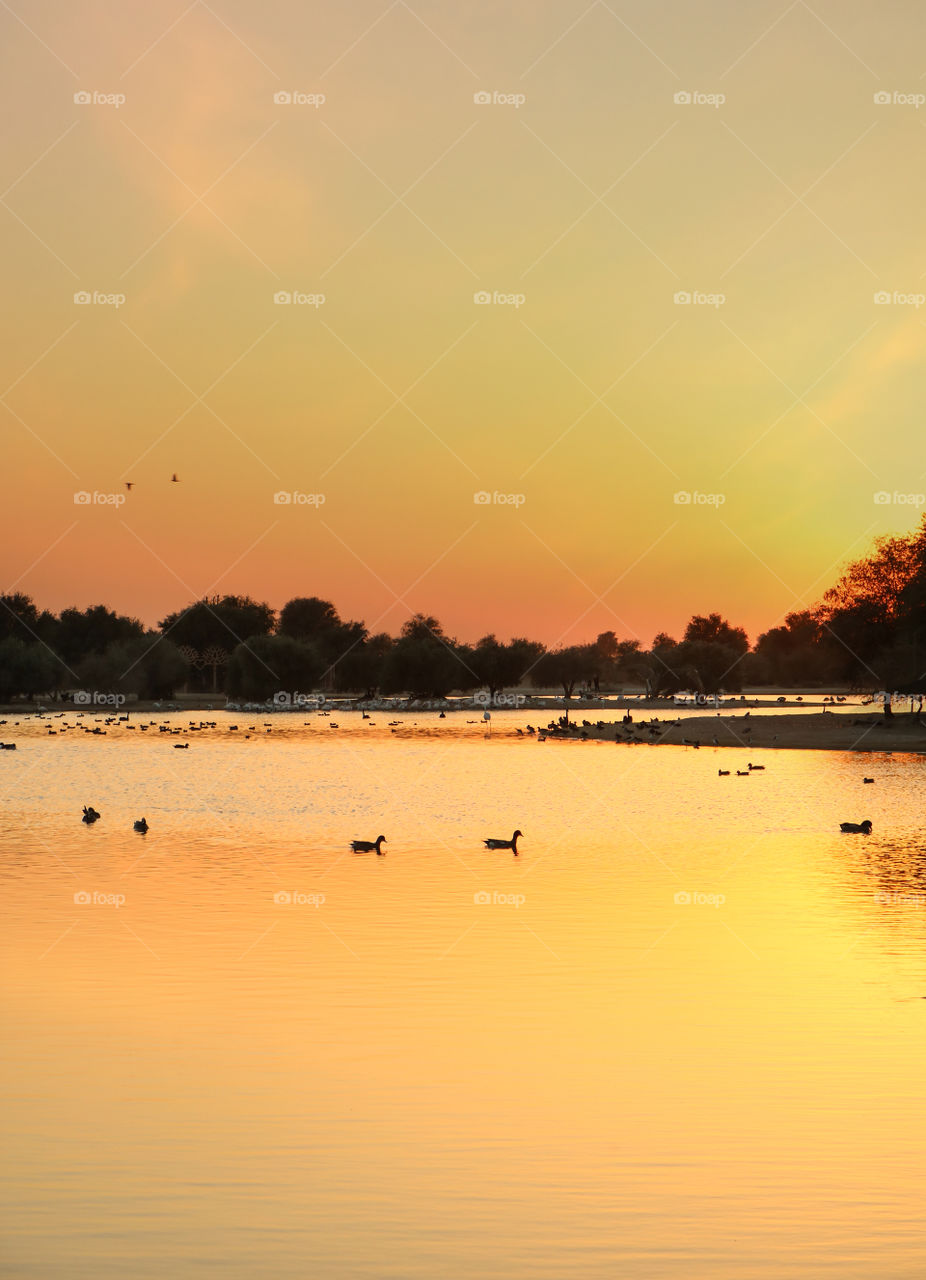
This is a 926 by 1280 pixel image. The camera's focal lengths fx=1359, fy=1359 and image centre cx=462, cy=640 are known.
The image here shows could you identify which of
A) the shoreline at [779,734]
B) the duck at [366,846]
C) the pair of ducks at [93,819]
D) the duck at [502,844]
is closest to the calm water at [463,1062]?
the duck at [502,844]

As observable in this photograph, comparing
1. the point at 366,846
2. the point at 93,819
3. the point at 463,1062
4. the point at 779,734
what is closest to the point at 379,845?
the point at 366,846

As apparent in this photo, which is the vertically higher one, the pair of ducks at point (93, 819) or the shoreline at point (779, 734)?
the shoreline at point (779, 734)

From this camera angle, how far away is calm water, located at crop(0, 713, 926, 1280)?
11227mm

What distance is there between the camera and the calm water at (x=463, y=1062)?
442 inches

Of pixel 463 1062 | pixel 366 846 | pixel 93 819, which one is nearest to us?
pixel 463 1062

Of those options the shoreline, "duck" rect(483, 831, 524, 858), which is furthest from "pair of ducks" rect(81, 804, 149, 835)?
the shoreline

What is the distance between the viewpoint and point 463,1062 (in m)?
16.8

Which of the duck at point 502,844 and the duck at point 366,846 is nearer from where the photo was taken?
the duck at point 366,846

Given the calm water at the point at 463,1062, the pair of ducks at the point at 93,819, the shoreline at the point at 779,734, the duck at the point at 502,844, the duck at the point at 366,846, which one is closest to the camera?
the calm water at the point at 463,1062

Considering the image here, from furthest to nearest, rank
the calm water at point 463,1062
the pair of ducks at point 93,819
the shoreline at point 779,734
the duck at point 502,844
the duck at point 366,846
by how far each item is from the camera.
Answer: the shoreline at point 779,734, the pair of ducks at point 93,819, the duck at point 502,844, the duck at point 366,846, the calm water at point 463,1062

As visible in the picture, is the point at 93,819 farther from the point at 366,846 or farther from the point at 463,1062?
the point at 463,1062

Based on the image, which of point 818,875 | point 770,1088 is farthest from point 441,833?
point 770,1088

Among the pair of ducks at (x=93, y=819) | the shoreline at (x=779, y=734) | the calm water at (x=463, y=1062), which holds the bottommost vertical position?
the pair of ducks at (x=93, y=819)

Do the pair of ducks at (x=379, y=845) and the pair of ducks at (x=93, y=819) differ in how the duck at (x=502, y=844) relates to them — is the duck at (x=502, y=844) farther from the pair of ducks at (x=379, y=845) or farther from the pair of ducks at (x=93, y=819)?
the pair of ducks at (x=93, y=819)
